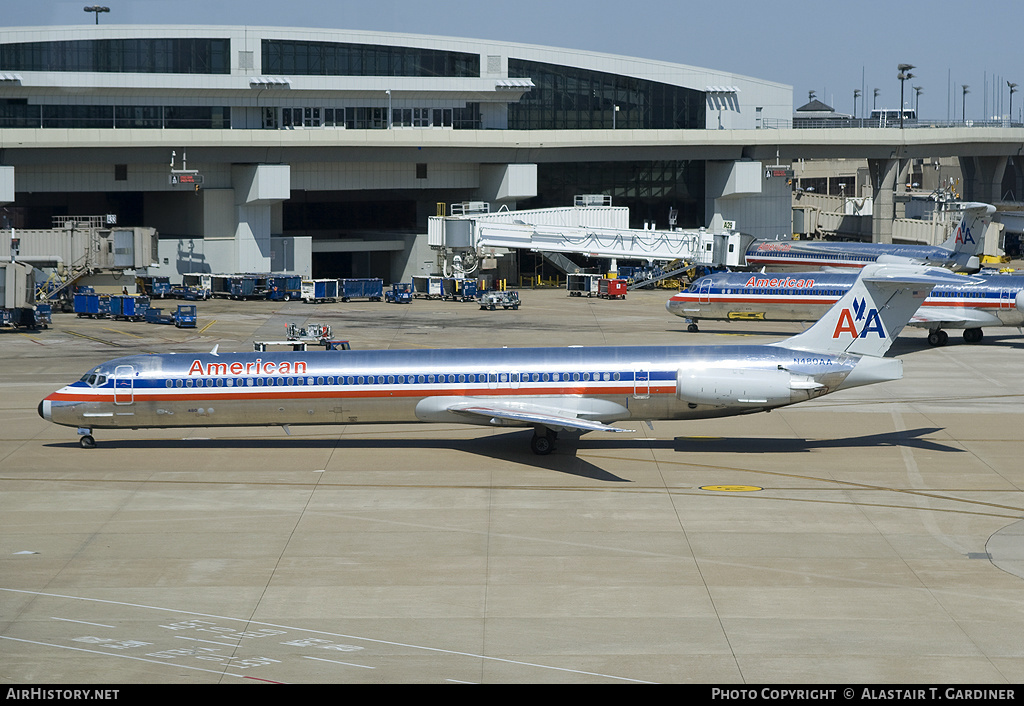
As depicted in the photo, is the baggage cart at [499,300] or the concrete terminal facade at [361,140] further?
the concrete terminal facade at [361,140]

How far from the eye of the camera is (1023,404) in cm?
4619

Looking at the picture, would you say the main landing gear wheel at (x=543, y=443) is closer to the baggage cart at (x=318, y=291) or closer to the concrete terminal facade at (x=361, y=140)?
the baggage cart at (x=318, y=291)

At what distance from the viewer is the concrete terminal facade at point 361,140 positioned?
94000 mm

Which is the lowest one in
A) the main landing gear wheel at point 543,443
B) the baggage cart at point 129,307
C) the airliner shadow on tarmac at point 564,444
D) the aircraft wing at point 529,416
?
the airliner shadow on tarmac at point 564,444

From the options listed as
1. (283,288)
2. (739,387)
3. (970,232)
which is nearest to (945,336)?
(970,232)

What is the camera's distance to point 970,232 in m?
80.9

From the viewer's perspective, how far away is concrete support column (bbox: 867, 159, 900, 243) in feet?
376

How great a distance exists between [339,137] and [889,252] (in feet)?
149

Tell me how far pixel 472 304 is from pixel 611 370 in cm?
5370

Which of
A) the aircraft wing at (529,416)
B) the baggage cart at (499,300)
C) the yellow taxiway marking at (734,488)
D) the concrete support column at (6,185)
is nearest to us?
the yellow taxiway marking at (734,488)

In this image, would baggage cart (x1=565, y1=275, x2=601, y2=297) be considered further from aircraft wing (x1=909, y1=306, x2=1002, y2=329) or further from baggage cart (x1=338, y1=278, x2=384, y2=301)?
aircraft wing (x1=909, y1=306, x2=1002, y2=329)

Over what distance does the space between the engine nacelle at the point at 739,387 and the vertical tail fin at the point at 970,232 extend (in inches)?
1963

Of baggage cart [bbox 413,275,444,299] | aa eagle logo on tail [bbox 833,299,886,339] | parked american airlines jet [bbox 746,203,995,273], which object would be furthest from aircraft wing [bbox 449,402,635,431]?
baggage cart [bbox 413,275,444,299]

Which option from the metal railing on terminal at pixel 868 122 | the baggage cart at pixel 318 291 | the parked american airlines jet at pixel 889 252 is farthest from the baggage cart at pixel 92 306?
the metal railing on terminal at pixel 868 122
